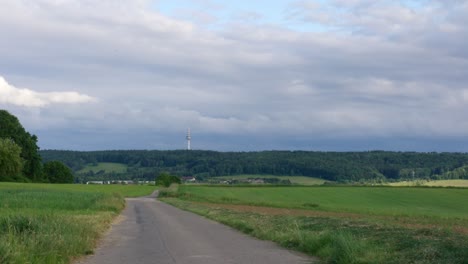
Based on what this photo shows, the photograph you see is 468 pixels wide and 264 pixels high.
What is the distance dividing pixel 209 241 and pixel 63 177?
112177mm

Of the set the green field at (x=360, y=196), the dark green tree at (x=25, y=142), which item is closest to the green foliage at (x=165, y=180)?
the dark green tree at (x=25, y=142)

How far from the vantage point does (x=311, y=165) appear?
15275cm

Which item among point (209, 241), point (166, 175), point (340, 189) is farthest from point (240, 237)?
point (166, 175)

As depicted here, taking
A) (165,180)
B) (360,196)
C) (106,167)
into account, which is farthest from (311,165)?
(106,167)

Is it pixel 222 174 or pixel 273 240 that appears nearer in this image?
pixel 273 240

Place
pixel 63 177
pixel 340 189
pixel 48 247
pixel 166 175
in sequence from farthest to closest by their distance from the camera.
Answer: pixel 166 175, pixel 63 177, pixel 340 189, pixel 48 247

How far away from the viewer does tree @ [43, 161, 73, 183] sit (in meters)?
127

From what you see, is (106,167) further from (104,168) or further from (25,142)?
(25,142)

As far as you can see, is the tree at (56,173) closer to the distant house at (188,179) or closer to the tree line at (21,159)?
the tree line at (21,159)

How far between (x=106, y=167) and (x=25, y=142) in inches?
3126

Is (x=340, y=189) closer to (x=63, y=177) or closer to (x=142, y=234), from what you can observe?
(x=63, y=177)

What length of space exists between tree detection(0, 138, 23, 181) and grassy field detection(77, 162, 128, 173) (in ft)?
280

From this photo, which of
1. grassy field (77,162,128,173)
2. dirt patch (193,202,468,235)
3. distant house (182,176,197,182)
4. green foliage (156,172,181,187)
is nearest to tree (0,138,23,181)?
green foliage (156,172,181,187)

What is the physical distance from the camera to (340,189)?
96812 mm
